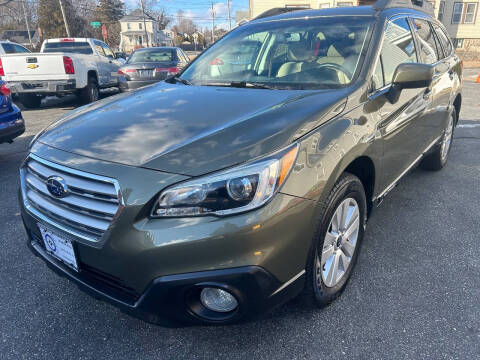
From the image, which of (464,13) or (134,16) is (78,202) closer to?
(464,13)

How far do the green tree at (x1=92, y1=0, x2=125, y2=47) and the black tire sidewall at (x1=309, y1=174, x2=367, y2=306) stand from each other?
64.9 m

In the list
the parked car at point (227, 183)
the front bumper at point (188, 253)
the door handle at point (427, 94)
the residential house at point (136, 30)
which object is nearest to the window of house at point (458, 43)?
the door handle at point (427, 94)

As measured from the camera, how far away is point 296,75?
8.64 ft

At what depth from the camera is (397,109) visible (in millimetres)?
2623

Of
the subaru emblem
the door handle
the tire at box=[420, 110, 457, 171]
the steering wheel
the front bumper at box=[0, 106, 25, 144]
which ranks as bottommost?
the tire at box=[420, 110, 457, 171]

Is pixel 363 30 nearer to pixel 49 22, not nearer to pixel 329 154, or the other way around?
pixel 329 154

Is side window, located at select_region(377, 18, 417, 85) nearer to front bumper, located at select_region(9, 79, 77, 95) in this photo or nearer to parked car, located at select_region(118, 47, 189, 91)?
parked car, located at select_region(118, 47, 189, 91)

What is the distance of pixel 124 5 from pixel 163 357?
7730cm

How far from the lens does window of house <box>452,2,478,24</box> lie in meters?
27.2

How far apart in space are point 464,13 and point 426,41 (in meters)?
30.4

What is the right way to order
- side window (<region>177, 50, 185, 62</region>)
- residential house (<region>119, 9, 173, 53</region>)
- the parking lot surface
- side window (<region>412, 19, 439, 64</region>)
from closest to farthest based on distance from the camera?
the parking lot surface, side window (<region>412, 19, 439, 64</region>), side window (<region>177, 50, 185, 62</region>), residential house (<region>119, 9, 173, 53</region>)

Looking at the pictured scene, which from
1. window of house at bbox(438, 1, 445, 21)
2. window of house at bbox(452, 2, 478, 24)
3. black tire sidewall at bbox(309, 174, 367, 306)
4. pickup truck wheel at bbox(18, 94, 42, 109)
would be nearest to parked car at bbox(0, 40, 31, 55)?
pickup truck wheel at bbox(18, 94, 42, 109)

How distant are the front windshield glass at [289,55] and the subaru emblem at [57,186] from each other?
55.9 inches

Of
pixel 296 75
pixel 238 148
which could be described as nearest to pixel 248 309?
pixel 238 148
